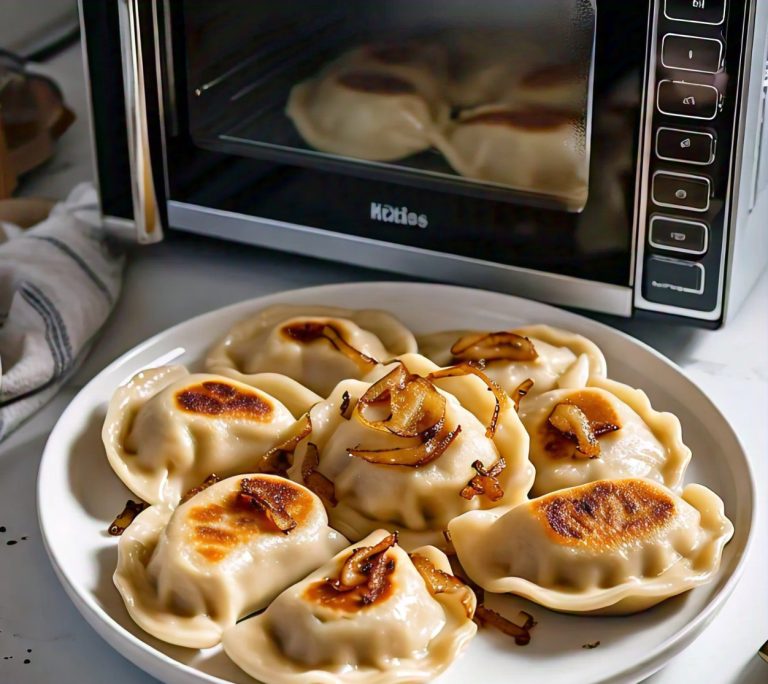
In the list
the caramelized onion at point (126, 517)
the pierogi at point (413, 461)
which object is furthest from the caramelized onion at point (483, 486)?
the caramelized onion at point (126, 517)

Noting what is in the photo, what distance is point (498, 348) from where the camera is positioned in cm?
103

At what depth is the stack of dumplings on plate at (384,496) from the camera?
0.77 metres

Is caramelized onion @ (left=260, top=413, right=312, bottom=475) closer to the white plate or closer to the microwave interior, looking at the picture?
the white plate

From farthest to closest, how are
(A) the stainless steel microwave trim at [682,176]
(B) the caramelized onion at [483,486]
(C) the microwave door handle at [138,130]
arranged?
(C) the microwave door handle at [138,130] → (A) the stainless steel microwave trim at [682,176] → (B) the caramelized onion at [483,486]

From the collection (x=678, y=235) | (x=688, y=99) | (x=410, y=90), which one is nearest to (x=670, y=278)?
(x=678, y=235)

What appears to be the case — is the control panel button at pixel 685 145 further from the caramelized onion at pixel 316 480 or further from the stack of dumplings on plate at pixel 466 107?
the caramelized onion at pixel 316 480

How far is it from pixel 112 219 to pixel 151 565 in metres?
0.51

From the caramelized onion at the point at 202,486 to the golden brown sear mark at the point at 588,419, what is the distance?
0.86 feet

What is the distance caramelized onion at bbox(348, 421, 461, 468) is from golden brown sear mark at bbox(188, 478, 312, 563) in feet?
0.19

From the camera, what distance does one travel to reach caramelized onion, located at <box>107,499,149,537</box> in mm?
884

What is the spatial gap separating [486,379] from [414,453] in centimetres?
10

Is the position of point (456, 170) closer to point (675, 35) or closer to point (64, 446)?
point (675, 35)

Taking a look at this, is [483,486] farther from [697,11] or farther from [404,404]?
[697,11]

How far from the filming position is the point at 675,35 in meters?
0.93
